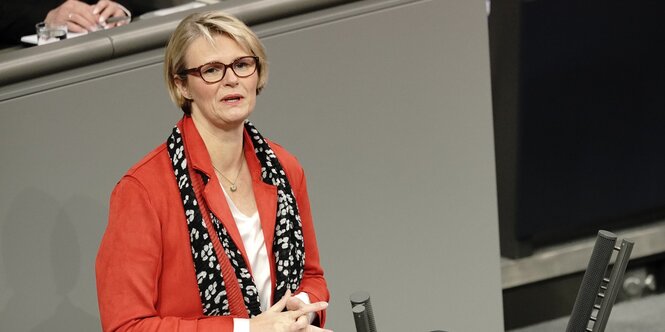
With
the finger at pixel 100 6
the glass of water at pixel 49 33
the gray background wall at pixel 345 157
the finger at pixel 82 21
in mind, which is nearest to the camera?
the gray background wall at pixel 345 157

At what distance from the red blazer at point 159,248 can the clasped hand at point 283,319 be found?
0.06 meters

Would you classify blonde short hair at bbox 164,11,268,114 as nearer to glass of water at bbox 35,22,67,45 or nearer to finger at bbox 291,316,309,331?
finger at bbox 291,316,309,331

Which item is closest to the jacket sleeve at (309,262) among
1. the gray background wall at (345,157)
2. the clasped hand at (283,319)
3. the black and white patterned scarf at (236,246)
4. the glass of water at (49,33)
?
the black and white patterned scarf at (236,246)

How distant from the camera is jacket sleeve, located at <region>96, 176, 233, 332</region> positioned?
2.09m

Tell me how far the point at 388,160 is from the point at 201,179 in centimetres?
120

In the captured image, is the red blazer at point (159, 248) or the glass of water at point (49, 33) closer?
the red blazer at point (159, 248)

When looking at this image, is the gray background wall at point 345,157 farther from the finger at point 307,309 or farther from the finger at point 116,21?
the finger at point 307,309

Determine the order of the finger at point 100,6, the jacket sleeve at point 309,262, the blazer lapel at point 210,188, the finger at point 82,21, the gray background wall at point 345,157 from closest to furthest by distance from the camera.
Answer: the blazer lapel at point 210,188 < the jacket sleeve at point 309,262 < the gray background wall at point 345,157 < the finger at point 82,21 < the finger at point 100,6

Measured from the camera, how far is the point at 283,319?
7.07ft

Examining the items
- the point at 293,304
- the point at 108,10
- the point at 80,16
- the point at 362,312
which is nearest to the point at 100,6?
the point at 108,10

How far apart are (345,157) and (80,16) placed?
0.85 m

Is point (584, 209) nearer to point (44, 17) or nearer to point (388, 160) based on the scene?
point (388, 160)

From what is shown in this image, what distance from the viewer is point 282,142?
10.4ft

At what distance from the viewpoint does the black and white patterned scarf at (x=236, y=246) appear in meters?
2.18
